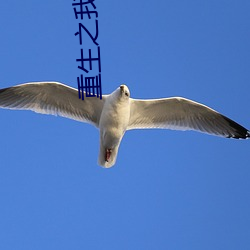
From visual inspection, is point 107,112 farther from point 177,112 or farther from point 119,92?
point 177,112

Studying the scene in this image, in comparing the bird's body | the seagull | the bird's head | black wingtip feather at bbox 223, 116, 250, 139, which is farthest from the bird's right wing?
black wingtip feather at bbox 223, 116, 250, 139

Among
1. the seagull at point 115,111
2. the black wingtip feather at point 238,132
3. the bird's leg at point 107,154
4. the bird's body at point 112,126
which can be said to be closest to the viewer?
the bird's body at point 112,126

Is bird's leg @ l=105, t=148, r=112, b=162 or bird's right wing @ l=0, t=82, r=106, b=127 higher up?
bird's right wing @ l=0, t=82, r=106, b=127

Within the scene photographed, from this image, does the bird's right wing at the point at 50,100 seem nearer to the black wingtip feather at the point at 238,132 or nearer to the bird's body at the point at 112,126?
the bird's body at the point at 112,126

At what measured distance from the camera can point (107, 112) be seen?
5961 mm

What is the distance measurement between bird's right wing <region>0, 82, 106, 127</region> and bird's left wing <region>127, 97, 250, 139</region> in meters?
0.53

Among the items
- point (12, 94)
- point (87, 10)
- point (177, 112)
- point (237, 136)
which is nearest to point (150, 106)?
point (177, 112)

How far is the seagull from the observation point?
5.96 meters

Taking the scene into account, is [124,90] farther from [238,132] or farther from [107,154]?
[238,132]

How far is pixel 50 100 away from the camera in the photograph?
252 inches

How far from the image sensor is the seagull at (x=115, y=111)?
19.6 feet

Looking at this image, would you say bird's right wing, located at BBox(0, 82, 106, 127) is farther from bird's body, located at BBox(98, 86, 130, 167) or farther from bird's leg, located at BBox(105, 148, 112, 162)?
bird's leg, located at BBox(105, 148, 112, 162)

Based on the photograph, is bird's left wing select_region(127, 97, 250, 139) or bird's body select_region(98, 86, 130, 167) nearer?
bird's body select_region(98, 86, 130, 167)

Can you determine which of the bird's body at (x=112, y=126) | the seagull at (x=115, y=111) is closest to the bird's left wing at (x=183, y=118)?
the seagull at (x=115, y=111)
